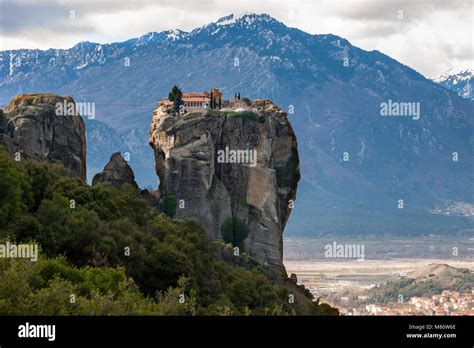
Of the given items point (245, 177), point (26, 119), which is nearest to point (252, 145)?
point (245, 177)

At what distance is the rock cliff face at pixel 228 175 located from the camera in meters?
83.4

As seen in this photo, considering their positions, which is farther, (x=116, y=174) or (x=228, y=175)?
(x=228, y=175)

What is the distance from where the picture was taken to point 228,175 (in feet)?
285

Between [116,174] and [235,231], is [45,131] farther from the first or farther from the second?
[235,231]

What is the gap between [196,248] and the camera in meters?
61.6

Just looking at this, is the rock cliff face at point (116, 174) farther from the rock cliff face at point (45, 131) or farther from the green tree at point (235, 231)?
the green tree at point (235, 231)

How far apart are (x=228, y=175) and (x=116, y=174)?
8988 mm

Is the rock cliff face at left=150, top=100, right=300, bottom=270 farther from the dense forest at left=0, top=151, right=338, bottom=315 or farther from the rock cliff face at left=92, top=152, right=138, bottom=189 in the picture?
the dense forest at left=0, top=151, right=338, bottom=315

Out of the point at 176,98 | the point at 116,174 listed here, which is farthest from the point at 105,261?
the point at 176,98

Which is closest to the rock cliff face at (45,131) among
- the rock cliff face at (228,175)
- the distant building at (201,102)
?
the rock cliff face at (228,175)

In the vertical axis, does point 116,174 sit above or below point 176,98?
below

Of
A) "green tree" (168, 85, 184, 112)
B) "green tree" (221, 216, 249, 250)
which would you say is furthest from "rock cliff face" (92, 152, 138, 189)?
"green tree" (168, 85, 184, 112)
